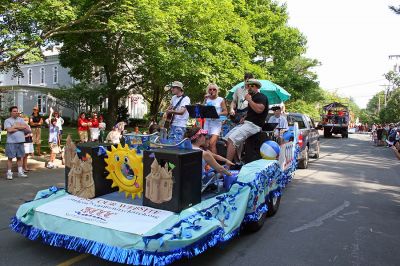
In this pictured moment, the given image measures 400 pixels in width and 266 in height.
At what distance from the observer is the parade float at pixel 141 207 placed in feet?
12.9

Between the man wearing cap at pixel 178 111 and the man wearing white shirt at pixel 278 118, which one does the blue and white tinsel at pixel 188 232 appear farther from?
the man wearing white shirt at pixel 278 118

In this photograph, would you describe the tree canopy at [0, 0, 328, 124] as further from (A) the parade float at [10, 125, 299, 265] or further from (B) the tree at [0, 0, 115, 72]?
(A) the parade float at [10, 125, 299, 265]

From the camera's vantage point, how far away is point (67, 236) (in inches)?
169

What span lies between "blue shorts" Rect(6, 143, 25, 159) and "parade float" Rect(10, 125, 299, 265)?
5.44m

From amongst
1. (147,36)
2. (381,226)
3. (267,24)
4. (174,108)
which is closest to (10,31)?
(147,36)

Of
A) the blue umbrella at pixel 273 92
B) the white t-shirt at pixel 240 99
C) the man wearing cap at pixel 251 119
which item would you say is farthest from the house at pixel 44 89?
the man wearing cap at pixel 251 119

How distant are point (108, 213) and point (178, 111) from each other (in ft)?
10.3

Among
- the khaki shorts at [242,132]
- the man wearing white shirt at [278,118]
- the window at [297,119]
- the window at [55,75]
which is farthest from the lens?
the window at [55,75]

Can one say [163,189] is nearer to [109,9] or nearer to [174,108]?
[174,108]

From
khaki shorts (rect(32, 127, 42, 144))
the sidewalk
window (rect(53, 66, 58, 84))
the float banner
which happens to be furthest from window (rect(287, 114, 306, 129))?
window (rect(53, 66, 58, 84))

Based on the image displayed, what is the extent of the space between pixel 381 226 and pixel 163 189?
4.07m

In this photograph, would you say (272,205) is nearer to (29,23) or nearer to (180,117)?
(180,117)

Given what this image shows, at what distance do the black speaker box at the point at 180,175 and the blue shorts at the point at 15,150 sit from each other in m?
6.89

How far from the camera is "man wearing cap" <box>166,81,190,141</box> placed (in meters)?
7.23
